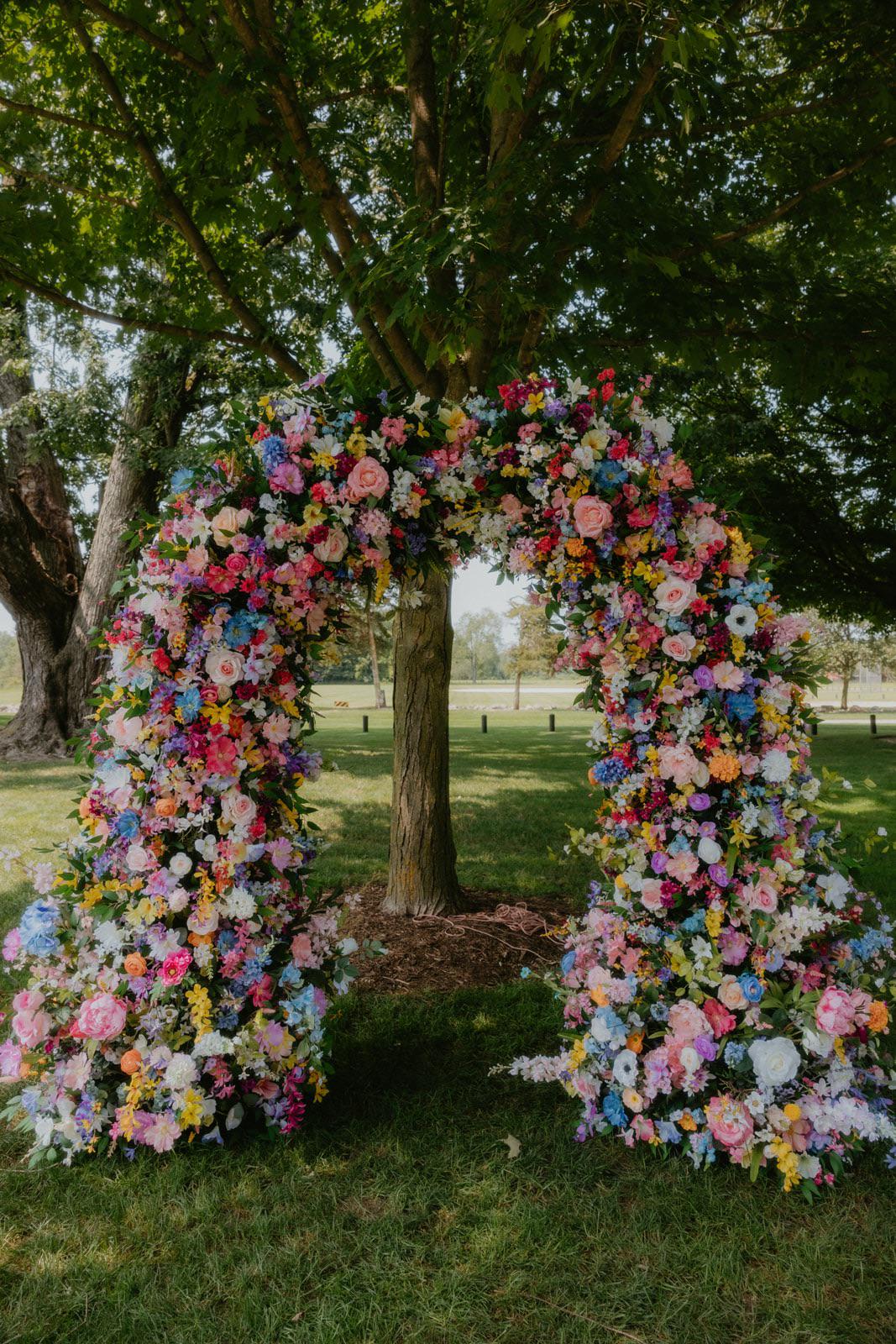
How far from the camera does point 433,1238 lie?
2.70 metres

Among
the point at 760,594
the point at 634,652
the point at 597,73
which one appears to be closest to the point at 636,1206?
the point at 634,652

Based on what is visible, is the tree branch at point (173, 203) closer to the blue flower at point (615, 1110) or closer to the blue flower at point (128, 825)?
the blue flower at point (128, 825)

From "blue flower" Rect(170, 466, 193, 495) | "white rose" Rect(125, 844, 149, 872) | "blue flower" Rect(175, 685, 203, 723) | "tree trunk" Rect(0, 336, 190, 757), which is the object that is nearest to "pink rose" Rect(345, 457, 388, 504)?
"blue flower" Rect(170, 466, 193, 495)

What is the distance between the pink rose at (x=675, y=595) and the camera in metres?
3.25

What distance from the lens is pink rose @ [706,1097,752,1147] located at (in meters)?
3.03

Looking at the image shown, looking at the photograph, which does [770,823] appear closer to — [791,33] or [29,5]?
[791,33]

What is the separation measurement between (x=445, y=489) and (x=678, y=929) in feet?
6.43

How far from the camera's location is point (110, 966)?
10.9ft

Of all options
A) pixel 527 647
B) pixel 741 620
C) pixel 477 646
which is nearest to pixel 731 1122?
pixel 741 620

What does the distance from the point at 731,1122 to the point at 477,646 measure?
83.9 m

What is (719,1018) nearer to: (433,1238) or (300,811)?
(433,1238)

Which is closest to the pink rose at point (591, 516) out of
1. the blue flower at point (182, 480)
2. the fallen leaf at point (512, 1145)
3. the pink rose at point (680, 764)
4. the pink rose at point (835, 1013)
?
the pink rose at point (680, 764)

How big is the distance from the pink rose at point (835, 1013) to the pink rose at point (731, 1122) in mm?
416

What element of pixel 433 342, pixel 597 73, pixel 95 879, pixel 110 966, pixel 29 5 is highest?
pixel 29 5
